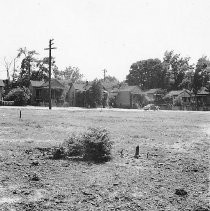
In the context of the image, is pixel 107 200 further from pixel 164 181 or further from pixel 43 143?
pixel 43 143

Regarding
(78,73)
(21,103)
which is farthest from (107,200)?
(78,73)

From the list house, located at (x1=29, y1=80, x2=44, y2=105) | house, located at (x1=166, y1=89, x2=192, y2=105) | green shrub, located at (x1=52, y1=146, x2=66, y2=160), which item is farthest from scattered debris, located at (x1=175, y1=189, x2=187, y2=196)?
house, located at (x1=166, y1=89, x2=192, y2=105)

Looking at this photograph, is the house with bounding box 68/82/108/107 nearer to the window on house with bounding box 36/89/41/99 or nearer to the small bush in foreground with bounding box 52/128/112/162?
the window on house with bounding box 36/89/41/99

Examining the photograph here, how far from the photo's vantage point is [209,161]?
369 inches

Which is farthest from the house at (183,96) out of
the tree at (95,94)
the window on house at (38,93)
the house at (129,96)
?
the window on house at (38,93)

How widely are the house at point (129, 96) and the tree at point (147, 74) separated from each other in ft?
85.5

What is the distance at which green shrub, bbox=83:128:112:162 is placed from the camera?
9258mm

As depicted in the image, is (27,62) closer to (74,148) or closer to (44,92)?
(44,92)

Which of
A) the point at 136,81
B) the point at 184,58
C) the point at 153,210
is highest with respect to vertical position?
the point at 184,58

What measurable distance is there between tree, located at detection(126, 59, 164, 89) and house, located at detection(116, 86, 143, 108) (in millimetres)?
26056

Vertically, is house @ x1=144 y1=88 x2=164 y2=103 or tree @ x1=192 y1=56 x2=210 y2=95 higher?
tree @ x1=192 y1=56 x2=210 y2=95

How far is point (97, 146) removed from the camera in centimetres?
933

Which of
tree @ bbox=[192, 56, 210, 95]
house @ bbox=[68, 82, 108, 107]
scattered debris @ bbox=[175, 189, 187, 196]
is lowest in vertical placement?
scattered debris @ bbox=[175, 189, 187, 196]

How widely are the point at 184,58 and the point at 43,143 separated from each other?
96.1 m
